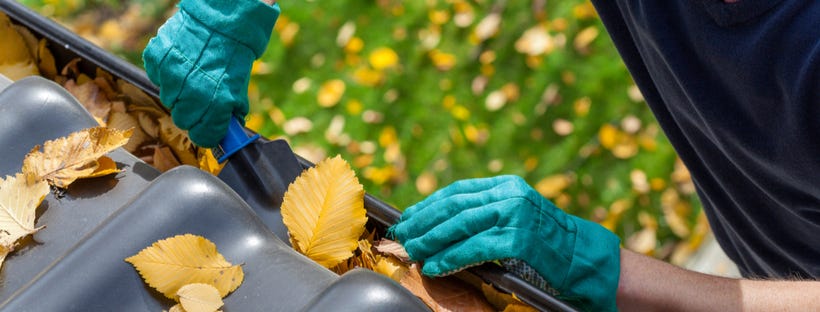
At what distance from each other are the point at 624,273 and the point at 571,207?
1178 millimetres

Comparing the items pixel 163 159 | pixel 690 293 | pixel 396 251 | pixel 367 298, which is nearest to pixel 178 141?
pixel 163 159

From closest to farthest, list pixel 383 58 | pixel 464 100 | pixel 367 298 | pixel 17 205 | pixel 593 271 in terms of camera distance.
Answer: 1. pixel 367 298
2. pixel 17 205
3. pixel 593 271
4. pixel 464 100
5. pixel 383 58

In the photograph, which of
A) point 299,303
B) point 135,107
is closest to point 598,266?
point 299,303

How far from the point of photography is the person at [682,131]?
113 centimetres

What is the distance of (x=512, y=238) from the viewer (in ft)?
3.63

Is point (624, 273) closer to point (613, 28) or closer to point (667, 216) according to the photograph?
point (613, 28)

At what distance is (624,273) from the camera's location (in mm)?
1243

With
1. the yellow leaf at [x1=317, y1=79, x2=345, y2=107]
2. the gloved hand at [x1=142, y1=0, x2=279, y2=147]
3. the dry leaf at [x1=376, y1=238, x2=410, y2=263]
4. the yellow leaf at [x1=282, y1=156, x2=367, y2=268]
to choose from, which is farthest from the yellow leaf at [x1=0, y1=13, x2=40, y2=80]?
the yellow leaf at [x1=317, y1=79, x2=345, y2=107]

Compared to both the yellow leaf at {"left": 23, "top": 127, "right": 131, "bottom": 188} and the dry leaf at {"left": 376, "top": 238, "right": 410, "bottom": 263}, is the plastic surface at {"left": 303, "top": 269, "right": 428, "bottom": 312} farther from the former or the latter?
the yellow leaf at {"left": 23, "top": 127, "right": 131, "bottom": 188}

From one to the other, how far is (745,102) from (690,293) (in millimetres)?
324

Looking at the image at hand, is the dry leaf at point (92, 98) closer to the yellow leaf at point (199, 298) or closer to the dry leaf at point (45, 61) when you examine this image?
the dry leaf at point (45, 61)

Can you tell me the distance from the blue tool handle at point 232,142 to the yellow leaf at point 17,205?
0.29 m

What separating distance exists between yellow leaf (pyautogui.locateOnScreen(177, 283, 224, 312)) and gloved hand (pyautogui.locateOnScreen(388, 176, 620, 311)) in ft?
0.95

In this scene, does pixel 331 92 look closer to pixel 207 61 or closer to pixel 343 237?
pixel 207 61
